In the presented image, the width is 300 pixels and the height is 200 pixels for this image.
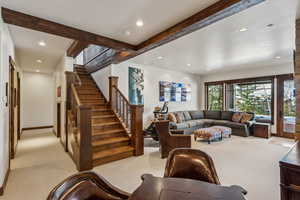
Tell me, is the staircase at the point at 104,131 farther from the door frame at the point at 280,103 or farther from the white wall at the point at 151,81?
the door frame at the point at 280,103

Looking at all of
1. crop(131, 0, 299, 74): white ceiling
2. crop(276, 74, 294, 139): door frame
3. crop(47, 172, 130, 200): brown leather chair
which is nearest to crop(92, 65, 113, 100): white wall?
crop(131, 0, 299, 74): white ceiling

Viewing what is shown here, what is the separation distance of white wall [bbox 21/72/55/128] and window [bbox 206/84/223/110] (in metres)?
8.01

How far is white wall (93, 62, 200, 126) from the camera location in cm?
559

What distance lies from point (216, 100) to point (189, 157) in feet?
24.0

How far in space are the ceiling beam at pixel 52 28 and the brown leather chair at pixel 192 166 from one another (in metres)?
2.78

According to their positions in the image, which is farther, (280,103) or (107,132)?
(280,103)

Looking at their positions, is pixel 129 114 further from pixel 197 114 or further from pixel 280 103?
pixel 280 103

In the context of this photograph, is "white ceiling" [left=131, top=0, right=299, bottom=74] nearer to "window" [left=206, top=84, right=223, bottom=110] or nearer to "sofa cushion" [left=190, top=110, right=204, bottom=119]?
"window" [left=206, top=84, right=223, bottom=110]

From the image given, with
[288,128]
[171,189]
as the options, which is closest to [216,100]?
[288,128]

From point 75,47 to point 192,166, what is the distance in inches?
150

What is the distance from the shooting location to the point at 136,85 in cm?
604

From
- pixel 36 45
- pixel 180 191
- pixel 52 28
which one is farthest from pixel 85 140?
pixel 36 45

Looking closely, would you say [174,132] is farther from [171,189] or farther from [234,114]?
[234,114]

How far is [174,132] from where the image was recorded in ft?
14.0
